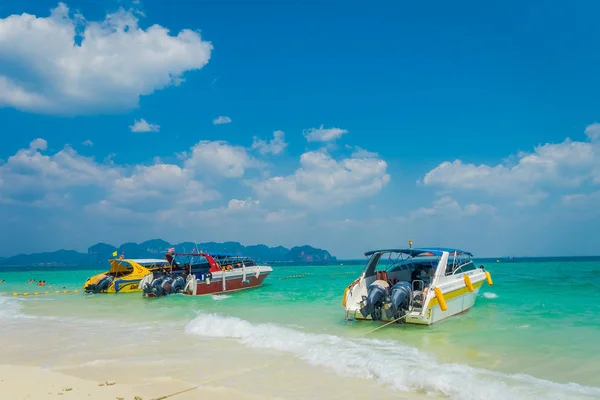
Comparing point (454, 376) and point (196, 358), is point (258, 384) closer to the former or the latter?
point (196, 358)

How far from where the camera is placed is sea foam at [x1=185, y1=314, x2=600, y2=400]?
21.7ft

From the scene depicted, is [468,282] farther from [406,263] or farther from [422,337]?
[422,337]

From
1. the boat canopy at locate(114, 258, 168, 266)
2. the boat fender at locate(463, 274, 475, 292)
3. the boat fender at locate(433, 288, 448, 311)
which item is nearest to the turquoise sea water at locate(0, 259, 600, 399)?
the boat fender at locate(433, 288, 448, 311)

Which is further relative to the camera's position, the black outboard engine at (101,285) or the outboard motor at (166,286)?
the black outboard engine at (101,285)

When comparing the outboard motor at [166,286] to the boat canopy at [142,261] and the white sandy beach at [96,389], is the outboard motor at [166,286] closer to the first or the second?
the boat canopy at [142,261]

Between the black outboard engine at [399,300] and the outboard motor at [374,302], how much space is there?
0.29 meters

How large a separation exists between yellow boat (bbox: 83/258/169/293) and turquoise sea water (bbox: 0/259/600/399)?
555 centimetres

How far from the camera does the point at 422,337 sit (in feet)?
35.8

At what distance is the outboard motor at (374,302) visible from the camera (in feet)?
A: 40.2

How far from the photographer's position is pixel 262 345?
998 centimetres

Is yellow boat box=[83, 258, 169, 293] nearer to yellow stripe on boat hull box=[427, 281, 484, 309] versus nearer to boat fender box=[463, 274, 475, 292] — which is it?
yellow stripe on boat hull box=[427, 281, 484, 309]

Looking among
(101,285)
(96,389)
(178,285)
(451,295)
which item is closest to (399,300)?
(451,295)

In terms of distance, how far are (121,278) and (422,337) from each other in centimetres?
1968

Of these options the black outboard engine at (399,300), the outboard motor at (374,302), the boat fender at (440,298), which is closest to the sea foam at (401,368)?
the black outboard engine at (399,300)
